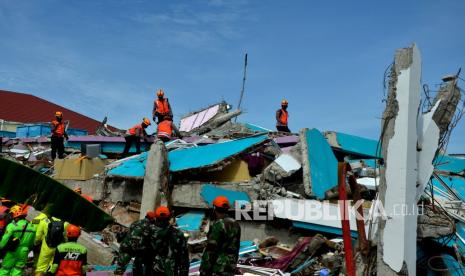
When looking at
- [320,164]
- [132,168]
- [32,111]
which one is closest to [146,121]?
[132,168]

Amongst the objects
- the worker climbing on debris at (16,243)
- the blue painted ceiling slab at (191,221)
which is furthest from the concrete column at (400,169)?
the worker climbing on debris at (16,243)

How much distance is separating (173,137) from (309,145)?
6054mm

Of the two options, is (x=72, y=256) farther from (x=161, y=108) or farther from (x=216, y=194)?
(x=161, y=108)

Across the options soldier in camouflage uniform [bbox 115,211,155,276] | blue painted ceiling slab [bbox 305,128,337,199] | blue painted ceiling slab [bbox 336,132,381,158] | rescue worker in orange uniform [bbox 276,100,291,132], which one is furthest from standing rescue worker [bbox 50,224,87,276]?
rescue worker in orange uniform [bbox 276,100,291,132]

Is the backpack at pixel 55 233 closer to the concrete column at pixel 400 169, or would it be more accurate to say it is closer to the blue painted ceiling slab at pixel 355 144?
the concrete column at pixel 400 169

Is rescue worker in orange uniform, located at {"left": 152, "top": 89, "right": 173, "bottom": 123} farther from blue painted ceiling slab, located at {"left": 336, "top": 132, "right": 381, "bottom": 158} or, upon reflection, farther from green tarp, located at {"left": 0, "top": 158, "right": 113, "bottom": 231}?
green tarp, located at {"left": 0, "top": 158, "right": 113, "bottom": 231}

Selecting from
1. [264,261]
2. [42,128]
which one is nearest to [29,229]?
[264,261]

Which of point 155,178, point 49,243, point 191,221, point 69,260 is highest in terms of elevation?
point 155,178

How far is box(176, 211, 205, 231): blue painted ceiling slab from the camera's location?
420 inches

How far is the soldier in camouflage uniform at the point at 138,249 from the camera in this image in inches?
247

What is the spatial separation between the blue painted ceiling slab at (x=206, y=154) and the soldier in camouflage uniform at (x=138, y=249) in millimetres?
4976

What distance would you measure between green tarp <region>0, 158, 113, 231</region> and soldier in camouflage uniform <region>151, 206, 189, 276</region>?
2.87 ft

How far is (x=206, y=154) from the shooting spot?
1204cm

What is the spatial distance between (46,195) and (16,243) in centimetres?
245
